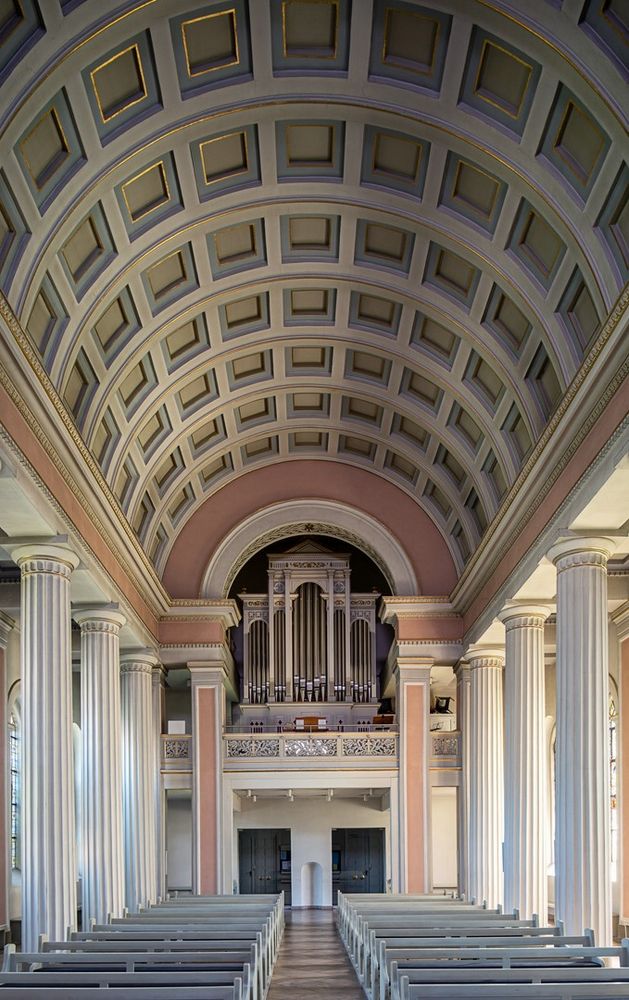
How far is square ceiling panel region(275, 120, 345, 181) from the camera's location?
54.7 ft

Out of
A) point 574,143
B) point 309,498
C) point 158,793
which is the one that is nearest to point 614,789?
point 309,498

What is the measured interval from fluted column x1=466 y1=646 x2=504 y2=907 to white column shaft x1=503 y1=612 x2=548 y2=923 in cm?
446

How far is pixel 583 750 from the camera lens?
51.9 ft

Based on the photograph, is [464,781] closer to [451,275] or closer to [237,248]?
[451,275]

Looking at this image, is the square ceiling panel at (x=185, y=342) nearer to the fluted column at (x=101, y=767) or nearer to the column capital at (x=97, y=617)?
the column capital at (x=97, y=617)

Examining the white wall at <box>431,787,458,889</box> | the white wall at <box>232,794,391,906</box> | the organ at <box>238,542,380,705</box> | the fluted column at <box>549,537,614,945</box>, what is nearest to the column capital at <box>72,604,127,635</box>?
the fluted column at <box>549,537,614,945</box>

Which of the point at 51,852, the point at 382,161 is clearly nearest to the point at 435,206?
the point at 382,161

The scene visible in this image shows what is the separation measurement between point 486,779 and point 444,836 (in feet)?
27.6

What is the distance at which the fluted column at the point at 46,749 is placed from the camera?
16.0 metres

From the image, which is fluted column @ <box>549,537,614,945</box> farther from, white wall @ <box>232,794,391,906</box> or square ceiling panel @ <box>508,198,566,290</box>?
white wall @ <box>232,794,391,906</box>

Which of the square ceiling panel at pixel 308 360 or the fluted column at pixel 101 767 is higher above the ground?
the square ceiling panel at pixel 308 360

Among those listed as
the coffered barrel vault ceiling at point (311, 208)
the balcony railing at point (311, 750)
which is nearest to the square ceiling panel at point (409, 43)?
the coffered barrel vault ceiling at point (311, 208)

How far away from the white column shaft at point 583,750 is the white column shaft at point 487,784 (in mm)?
9617

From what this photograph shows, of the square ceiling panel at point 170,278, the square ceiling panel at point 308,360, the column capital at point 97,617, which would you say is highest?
the square ceiling panel at point 308,360
